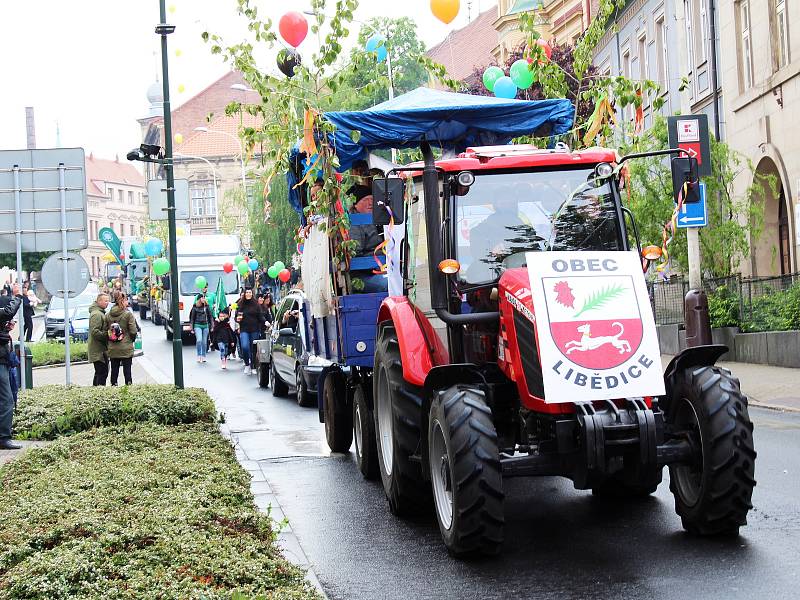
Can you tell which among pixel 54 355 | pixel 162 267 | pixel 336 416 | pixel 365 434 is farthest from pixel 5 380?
pixel 162 267

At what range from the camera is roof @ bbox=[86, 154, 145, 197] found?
513ft

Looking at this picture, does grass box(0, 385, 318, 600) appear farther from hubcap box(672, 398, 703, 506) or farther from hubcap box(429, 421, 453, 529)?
hubcap box(672, 398, 703, 506)

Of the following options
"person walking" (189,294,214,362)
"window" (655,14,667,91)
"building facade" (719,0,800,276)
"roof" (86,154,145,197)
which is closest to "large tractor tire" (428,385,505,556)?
"building facade" (719,0,800,276)

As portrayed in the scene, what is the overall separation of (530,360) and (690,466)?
1.15m

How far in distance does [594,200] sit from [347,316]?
3401 mm

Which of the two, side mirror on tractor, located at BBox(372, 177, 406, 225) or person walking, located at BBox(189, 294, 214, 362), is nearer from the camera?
side mirror on tractor, located at BBox(372, 177, 406, 225)

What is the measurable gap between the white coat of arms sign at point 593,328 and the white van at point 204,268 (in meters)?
34.9

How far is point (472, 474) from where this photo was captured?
7.16 meters

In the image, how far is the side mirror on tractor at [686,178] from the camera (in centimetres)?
820

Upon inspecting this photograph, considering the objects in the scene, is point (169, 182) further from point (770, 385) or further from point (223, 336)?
point (223, 336)

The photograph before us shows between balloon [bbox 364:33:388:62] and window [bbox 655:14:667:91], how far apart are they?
66.9ft

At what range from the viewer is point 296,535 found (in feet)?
28.2

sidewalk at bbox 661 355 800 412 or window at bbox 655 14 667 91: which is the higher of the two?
window at bbox 655 14 667 91

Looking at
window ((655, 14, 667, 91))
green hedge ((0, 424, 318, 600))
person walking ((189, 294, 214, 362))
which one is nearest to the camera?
green hedge ((0, 424, 318, 600))
